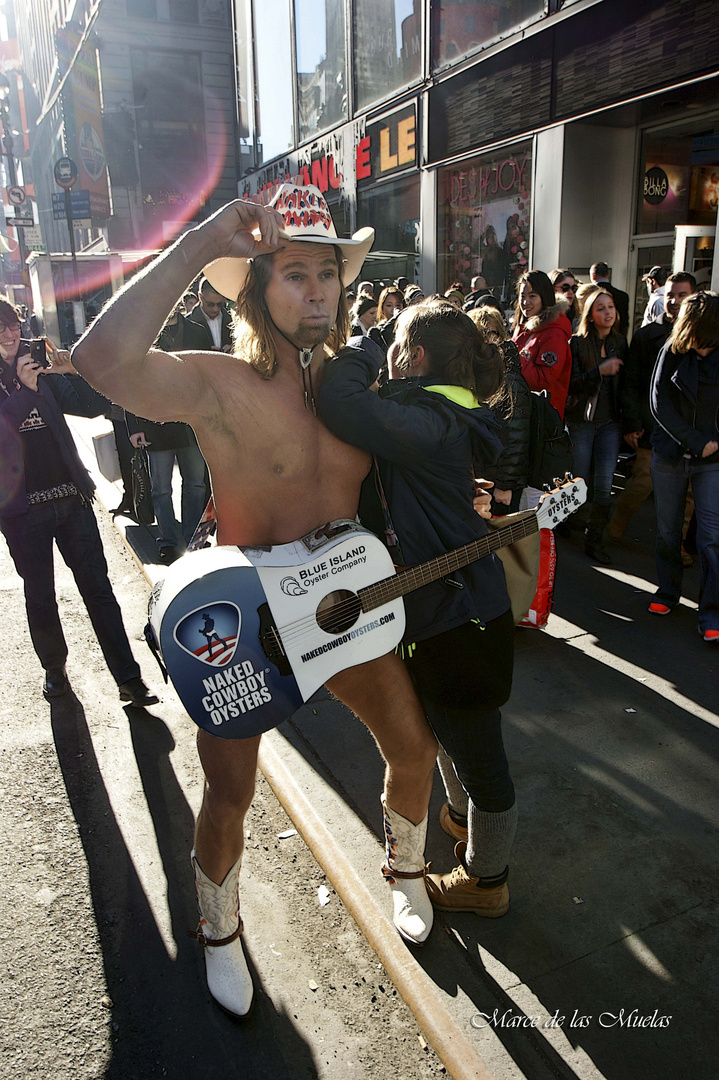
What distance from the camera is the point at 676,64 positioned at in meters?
7.65

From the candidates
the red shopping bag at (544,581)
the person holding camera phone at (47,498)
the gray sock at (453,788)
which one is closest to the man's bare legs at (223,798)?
the gray sock at (453,788)

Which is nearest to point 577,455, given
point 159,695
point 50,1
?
point 159,695

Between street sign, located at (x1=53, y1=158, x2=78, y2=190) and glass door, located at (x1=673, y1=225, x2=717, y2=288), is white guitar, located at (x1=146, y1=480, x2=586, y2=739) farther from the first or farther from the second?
street sign, located at (x1=53, y1=158, x2=78, y2=190)

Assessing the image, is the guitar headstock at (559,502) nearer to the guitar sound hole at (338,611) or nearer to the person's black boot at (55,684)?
the guitar sound hole at (338,611)

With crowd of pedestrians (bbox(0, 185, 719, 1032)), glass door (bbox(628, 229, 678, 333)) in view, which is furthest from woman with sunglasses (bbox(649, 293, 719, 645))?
glass door (bbox(628, 229, 678, 333))

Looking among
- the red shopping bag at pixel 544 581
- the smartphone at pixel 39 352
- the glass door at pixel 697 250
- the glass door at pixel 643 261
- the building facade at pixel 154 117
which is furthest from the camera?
the building facade at pixel 154 117

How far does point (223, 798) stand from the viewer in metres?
2.15

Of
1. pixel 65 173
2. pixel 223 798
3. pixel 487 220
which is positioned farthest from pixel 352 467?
pixel 65 173

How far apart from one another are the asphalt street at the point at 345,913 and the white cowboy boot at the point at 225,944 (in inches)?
3.3

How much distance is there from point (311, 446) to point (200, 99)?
3453cm

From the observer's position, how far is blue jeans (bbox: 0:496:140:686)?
13.1ft

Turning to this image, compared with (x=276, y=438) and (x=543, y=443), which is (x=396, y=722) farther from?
(x=543, y=443)

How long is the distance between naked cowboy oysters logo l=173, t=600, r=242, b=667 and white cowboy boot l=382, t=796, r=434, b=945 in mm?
880

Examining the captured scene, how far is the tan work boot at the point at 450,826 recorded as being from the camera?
2865mm
